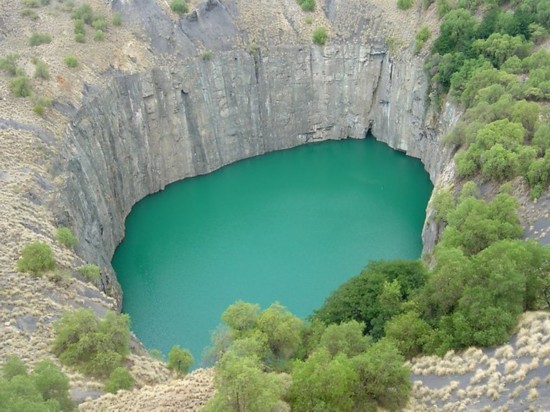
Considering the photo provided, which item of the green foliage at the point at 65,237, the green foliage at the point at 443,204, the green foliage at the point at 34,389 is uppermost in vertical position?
the green foliage at the point at 443,204

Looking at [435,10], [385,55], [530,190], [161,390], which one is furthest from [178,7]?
[161,390]

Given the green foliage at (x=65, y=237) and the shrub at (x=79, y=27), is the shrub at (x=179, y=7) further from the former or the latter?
the green foliage at (x=65, y=237)

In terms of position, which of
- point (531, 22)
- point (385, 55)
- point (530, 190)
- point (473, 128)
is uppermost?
point (385, 55)

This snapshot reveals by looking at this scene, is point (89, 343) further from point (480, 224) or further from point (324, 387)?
point (480, 224)

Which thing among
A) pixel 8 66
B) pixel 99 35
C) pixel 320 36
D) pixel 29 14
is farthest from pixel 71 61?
pixel 320 36

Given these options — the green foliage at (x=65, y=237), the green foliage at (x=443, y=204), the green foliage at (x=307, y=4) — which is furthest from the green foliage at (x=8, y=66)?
the green foliage at (x=443, y=204)

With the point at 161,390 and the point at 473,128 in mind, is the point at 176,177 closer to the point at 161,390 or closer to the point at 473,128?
the point at 473,128
